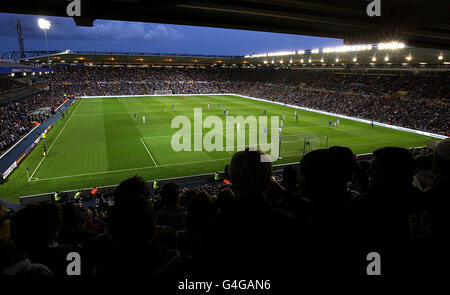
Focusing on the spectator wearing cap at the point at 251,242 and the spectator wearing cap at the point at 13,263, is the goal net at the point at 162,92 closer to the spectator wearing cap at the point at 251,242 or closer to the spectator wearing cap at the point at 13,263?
the spectator wearing cap at the point at 13,263

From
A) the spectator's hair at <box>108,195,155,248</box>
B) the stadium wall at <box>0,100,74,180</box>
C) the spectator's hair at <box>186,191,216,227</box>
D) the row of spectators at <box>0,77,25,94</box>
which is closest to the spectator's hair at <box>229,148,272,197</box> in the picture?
the spectator's hair at <box>108,195,155,248</box>

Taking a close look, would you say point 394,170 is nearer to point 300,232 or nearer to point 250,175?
point 300,232

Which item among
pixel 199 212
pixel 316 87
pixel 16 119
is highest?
pixel 316 87

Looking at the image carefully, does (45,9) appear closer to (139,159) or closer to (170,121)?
(139,159)

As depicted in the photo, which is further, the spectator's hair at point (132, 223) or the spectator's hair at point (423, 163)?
the spectator's hair at point (423, 163)

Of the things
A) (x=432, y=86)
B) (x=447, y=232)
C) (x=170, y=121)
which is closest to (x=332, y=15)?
(x=447, y=232)

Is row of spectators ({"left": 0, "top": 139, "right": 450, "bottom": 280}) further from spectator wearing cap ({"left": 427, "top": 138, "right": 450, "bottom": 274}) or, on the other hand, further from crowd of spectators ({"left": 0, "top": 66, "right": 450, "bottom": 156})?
crowd of spectators ({"left": 0, "top": 66, "right": 450, "bottom": 156})

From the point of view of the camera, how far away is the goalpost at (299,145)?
26.3 meters

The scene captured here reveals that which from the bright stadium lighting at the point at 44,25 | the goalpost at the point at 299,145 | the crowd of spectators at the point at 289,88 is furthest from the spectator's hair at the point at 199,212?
the bright stadium lighting at the point at 44,25

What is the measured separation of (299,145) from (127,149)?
1780cm

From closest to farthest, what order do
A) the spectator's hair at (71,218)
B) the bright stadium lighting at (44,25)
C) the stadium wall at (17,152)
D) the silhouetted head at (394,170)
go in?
the silhouetted head at (394,170)
the spectator's hair at (71,218)
the stadium wall at (17,152)
the bright stadium lighting at (44,25)

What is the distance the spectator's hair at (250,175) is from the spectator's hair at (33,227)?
1.74 metres

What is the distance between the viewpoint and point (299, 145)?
29.2 m

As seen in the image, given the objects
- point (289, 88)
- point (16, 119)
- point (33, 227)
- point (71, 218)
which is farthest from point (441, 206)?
point (289, 88)
